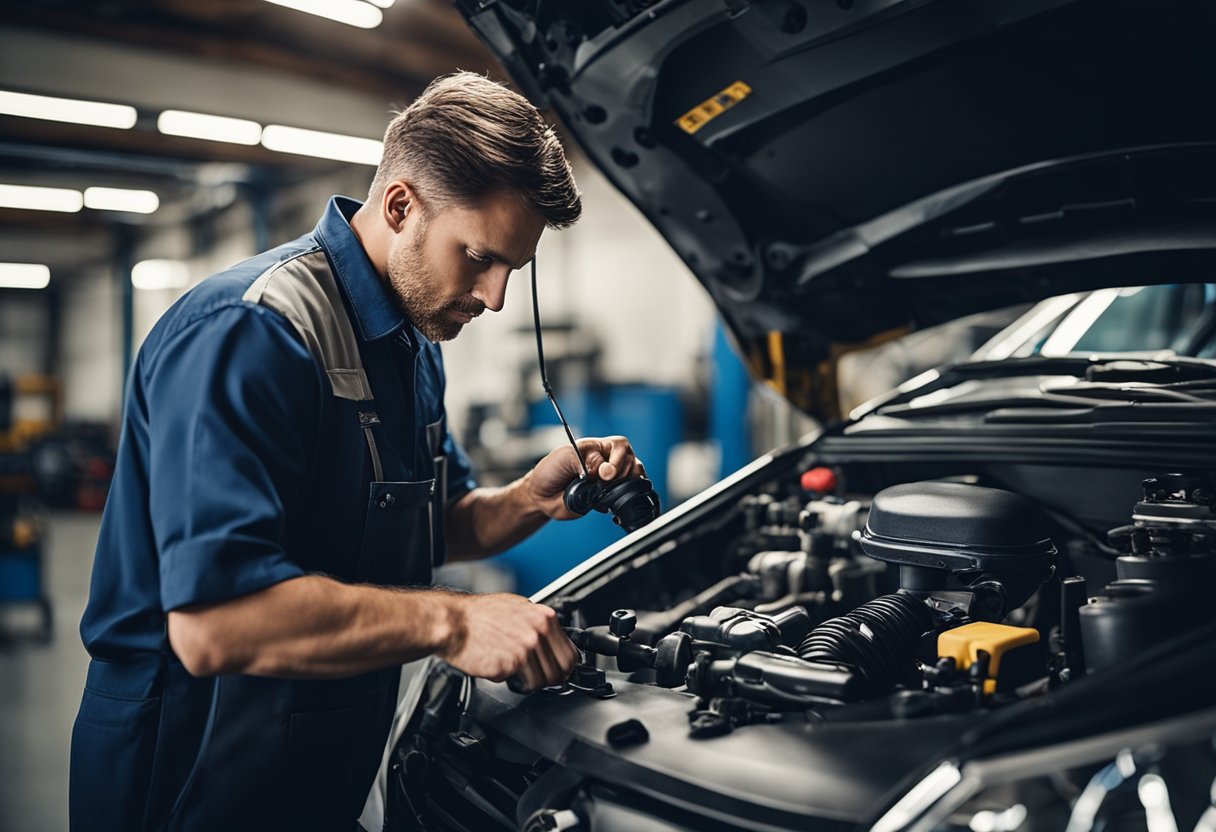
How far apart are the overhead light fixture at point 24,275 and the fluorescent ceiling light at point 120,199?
4492mm

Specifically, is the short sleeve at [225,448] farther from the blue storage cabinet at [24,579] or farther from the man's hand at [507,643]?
the blue storage cabinet at [24,579]

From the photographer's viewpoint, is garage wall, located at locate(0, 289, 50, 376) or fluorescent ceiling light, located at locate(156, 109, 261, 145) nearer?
fluorescent ceiling light, located at locate(156, 109, 261, 145)

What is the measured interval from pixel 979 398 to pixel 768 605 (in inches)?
26.6

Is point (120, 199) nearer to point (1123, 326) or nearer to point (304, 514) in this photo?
point (304, 514)

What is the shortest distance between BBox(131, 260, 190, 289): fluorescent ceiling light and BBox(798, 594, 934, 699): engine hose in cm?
1299

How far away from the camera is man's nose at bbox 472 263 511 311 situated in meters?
1.37

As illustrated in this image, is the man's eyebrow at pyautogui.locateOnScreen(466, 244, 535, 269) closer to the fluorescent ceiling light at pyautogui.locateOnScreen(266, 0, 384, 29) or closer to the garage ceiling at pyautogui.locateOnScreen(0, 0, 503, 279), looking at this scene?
the fluorescent ceiling light at pyautogui.locateOnScreen(266, 0, 384, 29)

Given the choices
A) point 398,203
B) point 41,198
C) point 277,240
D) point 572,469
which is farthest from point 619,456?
point 41,198

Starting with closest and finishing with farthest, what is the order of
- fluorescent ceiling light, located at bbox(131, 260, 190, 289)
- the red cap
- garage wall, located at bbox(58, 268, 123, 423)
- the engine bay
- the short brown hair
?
the engine bay → the short brown hair → the red cap → fluorescent ceiling light, located at bbox(131, 260, 190, 289) → garage wall, located at bbox(58, 268, 123, 423)

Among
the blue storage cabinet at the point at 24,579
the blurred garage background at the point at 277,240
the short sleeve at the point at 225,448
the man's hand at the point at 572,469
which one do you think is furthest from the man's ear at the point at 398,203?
the blue storage cabinet at the point at 24,579

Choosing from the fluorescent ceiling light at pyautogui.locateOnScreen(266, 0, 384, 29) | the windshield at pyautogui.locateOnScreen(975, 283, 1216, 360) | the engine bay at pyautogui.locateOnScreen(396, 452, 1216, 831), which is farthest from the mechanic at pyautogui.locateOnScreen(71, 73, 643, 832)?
the fluorescent ceiling light at pyautogui.locateOnScreen(266, 0, 384, 29)

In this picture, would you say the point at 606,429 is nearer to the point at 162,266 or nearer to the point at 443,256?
the point at 443,256

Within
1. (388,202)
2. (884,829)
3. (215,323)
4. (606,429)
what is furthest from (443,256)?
(606,429)

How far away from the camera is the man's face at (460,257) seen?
4.32 ft
